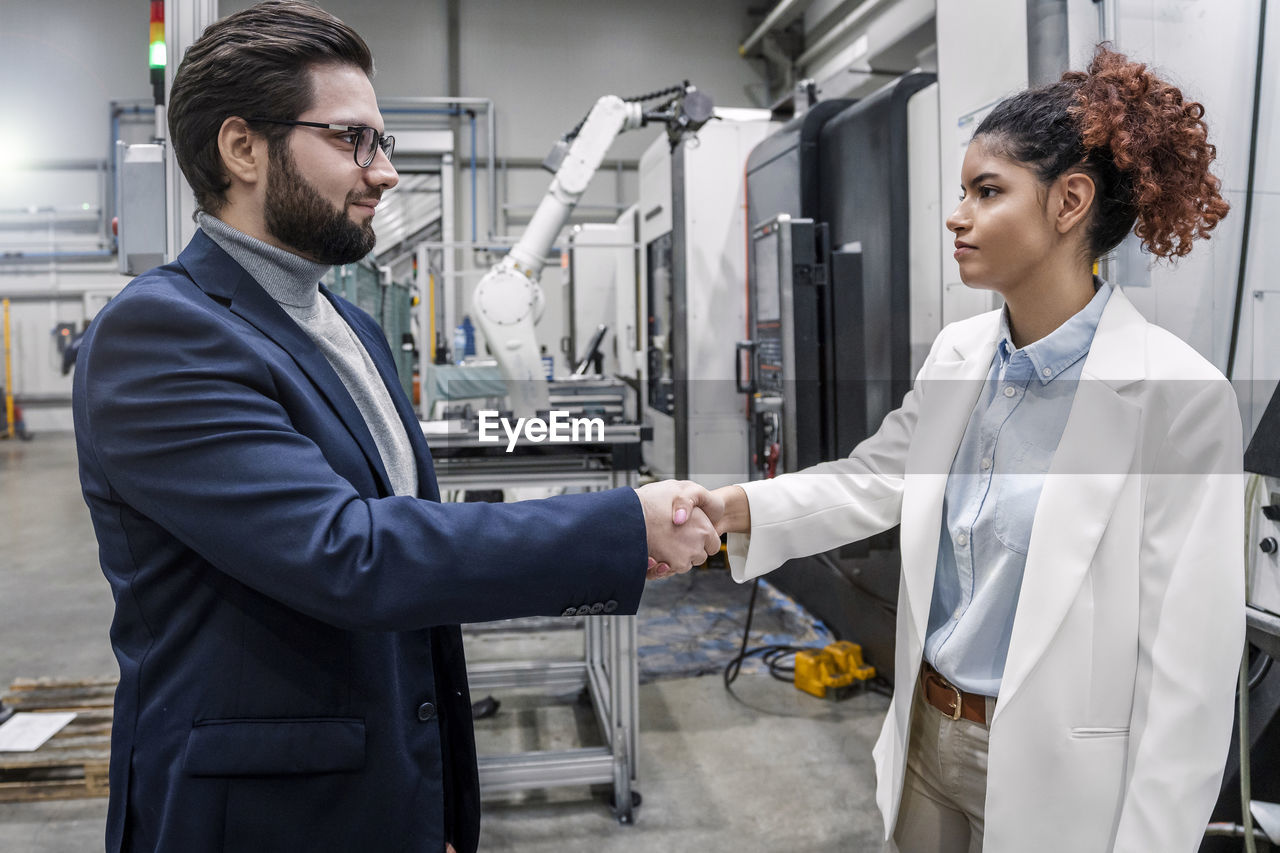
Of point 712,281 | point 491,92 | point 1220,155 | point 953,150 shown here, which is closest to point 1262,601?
point 1220,155

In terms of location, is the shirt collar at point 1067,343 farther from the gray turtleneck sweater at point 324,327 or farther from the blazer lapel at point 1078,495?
the gray turtleneck sweater at point 324,327

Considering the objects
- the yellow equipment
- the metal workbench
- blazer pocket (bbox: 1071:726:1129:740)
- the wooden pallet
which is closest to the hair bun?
blazer pocket (bbox: 1071:726:1129:740)

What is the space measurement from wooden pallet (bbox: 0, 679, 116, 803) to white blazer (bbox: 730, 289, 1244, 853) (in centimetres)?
219

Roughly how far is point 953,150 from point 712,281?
6.01ft

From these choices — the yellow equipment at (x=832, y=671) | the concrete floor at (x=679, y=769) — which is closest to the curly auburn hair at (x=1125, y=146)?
the concrete floor at (x=679, y=769)

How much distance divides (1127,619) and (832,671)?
2.25 meters

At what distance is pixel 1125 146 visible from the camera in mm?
1020

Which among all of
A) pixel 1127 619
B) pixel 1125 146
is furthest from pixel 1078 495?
pixel 1125 146

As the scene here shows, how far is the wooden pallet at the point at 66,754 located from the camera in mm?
2434

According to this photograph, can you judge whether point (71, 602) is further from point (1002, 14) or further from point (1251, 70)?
point (1251, 70)

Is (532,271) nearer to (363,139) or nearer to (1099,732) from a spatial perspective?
(363,139)

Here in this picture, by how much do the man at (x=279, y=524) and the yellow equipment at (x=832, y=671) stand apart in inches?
87.7

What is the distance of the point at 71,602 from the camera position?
438 centimetres

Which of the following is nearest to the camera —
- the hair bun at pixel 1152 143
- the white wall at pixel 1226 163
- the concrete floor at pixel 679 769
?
the hair bun at pixel 1152 143
